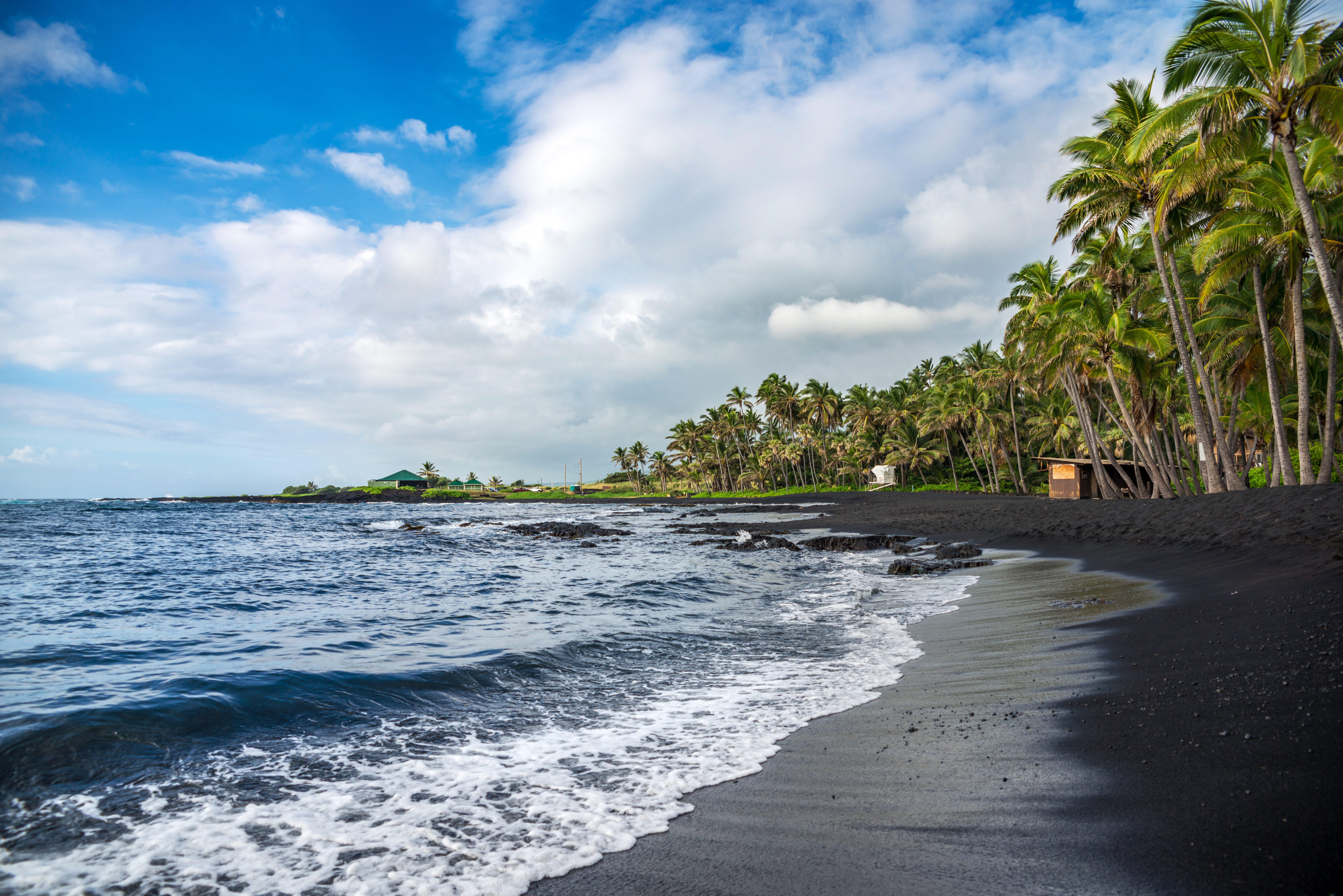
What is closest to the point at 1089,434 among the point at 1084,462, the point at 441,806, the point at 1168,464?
the point at 1168,464

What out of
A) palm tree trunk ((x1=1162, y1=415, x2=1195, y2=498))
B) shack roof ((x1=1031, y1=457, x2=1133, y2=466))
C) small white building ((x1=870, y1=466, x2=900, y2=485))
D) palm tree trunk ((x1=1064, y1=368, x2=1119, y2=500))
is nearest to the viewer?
palm tree trunk ((x1=1162, y1=415, x2=1195, y2=498))

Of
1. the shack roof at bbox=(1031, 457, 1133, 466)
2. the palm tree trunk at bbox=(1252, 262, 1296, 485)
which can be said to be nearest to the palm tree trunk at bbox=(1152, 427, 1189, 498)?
the shack roof at bbox=(1031, 457, 1133, 466)

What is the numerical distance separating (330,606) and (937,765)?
12.5m

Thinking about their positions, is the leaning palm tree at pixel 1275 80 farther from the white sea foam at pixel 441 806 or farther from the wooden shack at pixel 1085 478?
the wooden shack at pixel 1085 478

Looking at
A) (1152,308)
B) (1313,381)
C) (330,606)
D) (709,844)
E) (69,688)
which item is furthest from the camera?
(1152,308)

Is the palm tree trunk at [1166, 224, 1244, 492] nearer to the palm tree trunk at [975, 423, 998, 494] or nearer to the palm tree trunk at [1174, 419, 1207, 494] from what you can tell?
the palm tree trunk at [1174, 419, 1207, 494]

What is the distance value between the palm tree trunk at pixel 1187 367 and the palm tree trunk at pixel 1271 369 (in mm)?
1721

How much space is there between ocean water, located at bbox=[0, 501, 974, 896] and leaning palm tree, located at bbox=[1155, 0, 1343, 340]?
41.1ft

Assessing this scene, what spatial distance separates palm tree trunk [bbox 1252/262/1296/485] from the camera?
18391mm

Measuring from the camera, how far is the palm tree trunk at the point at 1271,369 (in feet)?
60.3

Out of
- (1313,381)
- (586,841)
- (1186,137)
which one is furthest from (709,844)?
(1313,381)

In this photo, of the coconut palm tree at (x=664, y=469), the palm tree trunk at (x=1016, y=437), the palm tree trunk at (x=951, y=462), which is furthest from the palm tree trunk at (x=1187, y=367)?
the coconut palm tree at (x=664, y=469)

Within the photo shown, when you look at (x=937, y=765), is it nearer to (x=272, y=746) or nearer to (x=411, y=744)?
(x=411, y=744)

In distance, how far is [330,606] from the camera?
12.9 metres
